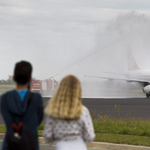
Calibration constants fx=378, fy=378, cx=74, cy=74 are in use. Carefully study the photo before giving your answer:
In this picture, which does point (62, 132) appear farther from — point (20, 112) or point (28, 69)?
point (28, 69)

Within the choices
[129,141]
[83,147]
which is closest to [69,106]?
[83,147]

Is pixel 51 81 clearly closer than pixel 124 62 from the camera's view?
Yes

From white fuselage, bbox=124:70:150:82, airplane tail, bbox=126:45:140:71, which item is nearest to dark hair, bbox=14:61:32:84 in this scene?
white fuselage, bbox=124:70:150:82

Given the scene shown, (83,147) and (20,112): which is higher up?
(20,112)

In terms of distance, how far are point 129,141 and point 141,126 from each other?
2.55 m

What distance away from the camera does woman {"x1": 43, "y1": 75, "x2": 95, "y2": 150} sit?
387 centimetres

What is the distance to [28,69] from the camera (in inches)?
157

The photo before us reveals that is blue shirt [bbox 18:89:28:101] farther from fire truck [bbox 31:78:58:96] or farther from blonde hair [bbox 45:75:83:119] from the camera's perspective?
fire truck [bbox 31:78:58:96]

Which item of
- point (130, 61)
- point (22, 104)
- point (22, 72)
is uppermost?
point (130, 61)

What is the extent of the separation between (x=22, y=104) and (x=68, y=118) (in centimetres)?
49

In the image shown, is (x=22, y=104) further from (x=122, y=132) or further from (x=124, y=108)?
(x=124, y=108)

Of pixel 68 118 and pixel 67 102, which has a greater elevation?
pixel 67 102

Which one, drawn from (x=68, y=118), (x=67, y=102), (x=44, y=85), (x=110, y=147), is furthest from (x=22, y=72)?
(x=44, y=85)

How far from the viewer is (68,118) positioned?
3.88 metres
